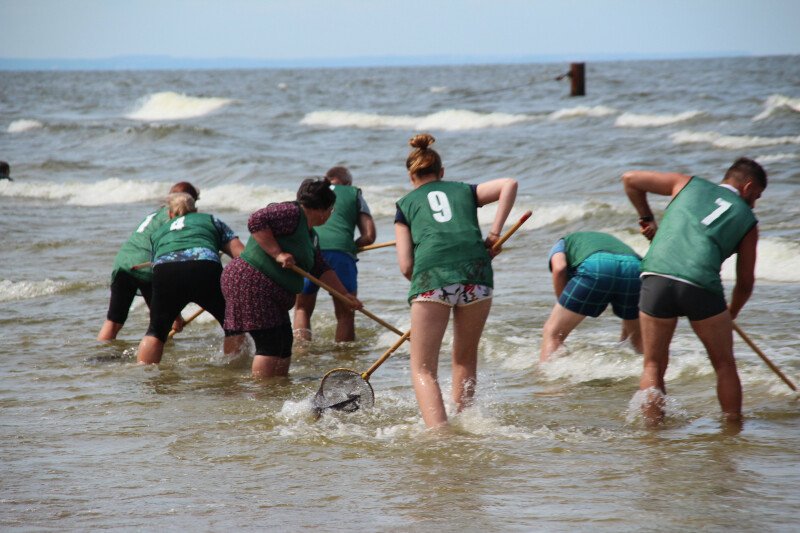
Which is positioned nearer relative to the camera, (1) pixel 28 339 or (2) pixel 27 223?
(1) pixel 28 339

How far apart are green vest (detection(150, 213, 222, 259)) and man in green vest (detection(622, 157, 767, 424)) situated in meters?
3.40

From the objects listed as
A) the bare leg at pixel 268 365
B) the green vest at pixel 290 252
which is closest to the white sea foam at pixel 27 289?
the bare leg at pixel 268 365

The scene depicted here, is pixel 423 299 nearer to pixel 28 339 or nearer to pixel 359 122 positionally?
pixel 28 339

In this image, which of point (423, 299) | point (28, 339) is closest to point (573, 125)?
point (28, 339)

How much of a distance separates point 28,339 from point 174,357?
1.60 meters

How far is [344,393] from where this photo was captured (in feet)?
20.4

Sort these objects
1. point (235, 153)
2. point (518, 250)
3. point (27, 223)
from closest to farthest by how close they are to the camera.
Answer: point (518, 250) < point (27, 223) < point (235, 153)

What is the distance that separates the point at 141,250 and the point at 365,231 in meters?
1.84

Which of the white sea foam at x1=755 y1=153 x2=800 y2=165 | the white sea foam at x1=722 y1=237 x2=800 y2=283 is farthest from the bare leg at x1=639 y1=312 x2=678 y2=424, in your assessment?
the white sea foam at x1=755 y1=153 x2=800 y2=165

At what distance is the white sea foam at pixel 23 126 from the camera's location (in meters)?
38.7

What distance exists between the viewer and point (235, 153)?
86.8 feet

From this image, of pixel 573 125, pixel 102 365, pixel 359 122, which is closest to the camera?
pixel 102 365

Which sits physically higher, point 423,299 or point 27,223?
point 423,299

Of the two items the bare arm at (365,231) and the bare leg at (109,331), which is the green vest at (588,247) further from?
the bare leg at (109,331)
